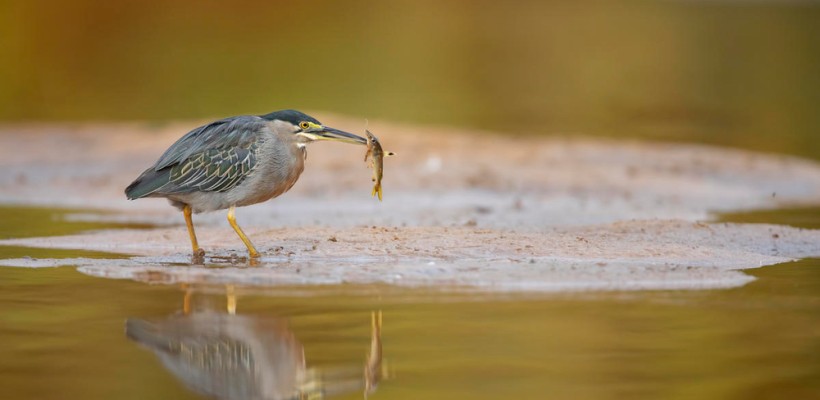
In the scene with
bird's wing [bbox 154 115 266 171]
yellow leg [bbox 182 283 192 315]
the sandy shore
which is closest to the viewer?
yellow leg [bbox 182 283 192 315]

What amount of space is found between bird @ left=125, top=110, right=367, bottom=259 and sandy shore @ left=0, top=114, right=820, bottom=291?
44 centimetres

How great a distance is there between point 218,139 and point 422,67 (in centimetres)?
2474

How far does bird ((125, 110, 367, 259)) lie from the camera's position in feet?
32.3

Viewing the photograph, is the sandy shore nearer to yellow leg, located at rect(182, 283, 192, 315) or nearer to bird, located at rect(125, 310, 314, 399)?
A: yellow leg, located at rect(182, 283, 192, 315)

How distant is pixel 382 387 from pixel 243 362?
83 cm

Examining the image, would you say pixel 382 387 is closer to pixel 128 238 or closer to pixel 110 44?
pixel 128 238

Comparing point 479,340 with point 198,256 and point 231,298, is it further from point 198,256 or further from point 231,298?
point 198,256

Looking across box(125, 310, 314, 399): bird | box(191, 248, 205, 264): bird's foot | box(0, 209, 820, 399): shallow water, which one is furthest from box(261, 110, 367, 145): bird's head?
box(125, 310, 314, 399): bird

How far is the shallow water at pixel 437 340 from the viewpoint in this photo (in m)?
6.36

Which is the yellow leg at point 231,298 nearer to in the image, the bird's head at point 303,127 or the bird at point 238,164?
the bird at point 238,164

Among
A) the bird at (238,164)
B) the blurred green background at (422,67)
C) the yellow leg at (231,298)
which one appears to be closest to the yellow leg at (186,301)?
the yellow leg at (231,298)

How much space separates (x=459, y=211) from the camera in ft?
43.7

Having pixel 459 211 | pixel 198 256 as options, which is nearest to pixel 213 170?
pixel 198 256

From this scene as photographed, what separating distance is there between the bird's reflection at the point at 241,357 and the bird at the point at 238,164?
6.38 feet
